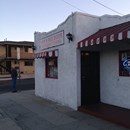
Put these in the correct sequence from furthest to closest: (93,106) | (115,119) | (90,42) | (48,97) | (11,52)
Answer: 1. (11,52)
2. (48,97)
3. (93,106)
4. (90,42)
5. (115,119)

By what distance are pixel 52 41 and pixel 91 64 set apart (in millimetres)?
2697

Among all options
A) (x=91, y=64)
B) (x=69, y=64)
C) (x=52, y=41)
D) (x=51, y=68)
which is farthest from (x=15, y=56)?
(x=91, y=64)

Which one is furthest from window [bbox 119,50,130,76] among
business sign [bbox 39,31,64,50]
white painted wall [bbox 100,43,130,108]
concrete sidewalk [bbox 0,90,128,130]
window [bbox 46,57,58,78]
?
window [bbox 46,57,58,78]

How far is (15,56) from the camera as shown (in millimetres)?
41438

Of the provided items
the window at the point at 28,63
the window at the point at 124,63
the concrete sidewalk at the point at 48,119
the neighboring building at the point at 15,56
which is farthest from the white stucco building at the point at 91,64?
the window at the point at 28,63

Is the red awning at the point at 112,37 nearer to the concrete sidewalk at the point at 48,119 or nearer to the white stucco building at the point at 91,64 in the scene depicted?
the white stucco building at the point at 91,64

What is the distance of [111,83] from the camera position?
8.74 metres

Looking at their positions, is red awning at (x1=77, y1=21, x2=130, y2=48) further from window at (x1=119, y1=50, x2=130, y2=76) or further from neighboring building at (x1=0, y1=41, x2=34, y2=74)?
neighboring building at (x1=0, y1=41, x2=34, y2=74)

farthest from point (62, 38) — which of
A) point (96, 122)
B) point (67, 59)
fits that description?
point (96, 122)

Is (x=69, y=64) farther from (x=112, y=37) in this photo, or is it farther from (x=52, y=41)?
(x=112, y=37)

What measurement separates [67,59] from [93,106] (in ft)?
7.55

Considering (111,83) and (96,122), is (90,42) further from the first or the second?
(96,122)

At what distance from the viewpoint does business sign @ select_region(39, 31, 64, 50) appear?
9.95 meters

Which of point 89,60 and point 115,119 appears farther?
point 89,60
